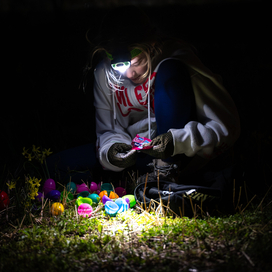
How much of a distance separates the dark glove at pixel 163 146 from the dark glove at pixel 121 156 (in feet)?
0.60

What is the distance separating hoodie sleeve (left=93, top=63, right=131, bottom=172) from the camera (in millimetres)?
2057

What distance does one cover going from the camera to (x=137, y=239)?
4.71 feet

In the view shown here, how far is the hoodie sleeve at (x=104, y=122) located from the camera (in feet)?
6.75

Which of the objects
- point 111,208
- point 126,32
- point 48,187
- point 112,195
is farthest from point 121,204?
point 126,32

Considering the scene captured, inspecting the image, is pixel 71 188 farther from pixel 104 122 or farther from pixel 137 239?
pixel 137 239

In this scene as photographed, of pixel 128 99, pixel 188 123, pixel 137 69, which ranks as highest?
pixel 137 69

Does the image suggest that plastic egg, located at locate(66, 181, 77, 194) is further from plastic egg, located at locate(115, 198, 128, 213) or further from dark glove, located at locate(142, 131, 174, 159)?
dark glove, located at locate(142, 131, 174, 159)

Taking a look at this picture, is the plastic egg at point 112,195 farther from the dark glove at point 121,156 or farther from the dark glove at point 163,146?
the dark glove at point 163,146

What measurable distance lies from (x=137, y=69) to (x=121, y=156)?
588 mm

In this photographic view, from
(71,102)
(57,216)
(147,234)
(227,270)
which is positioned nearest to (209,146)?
(147,234)

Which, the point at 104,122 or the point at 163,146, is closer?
the point at 163,146

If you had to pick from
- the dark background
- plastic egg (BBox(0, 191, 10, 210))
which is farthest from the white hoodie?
the dark background

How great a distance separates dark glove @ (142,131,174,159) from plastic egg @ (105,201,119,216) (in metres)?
0.38

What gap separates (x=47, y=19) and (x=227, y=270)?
9.85 feet
